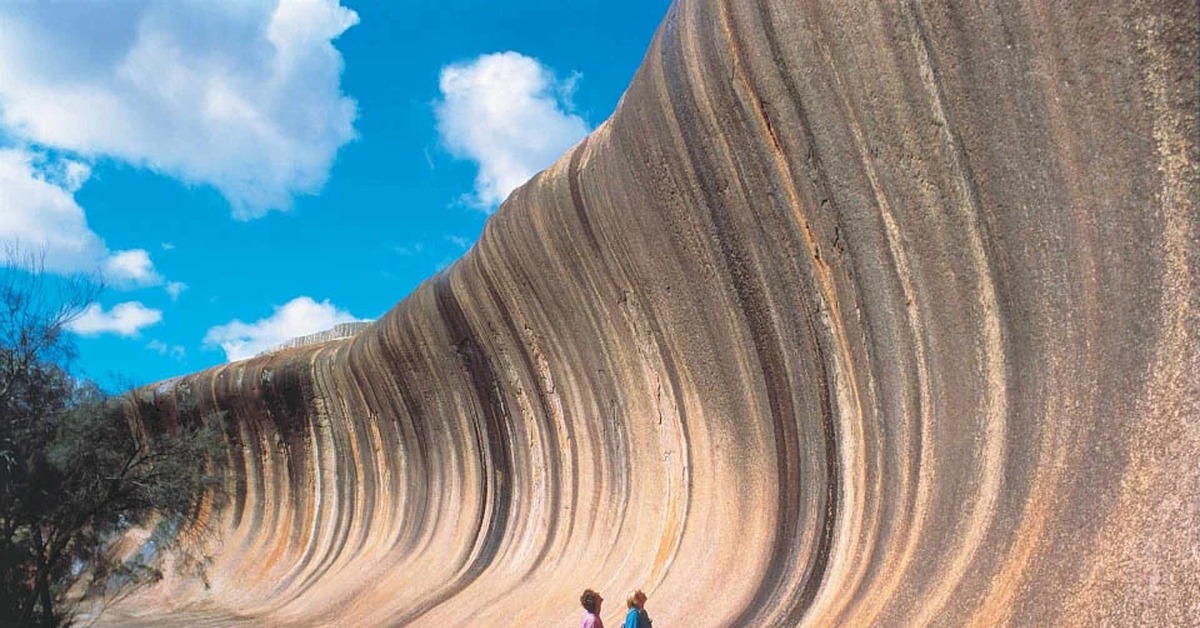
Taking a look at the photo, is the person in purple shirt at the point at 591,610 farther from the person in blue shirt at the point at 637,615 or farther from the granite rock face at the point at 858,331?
the granite rock face at the point at 858,331

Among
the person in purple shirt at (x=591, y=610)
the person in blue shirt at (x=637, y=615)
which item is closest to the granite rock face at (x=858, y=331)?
the person in blue shirt at (x=637, y=615)

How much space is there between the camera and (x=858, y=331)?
18.7 feet

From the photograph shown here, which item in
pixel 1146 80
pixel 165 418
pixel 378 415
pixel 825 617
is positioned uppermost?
pixel 165 418

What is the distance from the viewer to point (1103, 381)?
12.9 feet

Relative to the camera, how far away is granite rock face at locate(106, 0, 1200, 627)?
3.82 meters

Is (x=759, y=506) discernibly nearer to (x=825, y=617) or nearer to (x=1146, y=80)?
(x=825, y=617)

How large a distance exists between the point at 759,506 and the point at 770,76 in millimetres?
2553

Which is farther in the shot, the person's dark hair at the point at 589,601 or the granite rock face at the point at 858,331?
the person's dark hair at the point at 589,601

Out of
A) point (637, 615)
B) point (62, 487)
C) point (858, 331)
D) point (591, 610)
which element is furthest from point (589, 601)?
point (62, 487)


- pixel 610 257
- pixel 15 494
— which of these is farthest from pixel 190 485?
pixel 610 257

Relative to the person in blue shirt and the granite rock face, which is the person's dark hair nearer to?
the person in blue shirt

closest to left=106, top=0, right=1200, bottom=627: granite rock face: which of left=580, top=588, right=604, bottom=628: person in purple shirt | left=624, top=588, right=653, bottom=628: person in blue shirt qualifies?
left=624, top=588, right=653, bottom=628: person in blue shirt

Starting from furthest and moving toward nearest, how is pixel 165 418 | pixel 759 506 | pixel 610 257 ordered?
1. pixel 165 418
2. pixel 610 257
3. pixel 759 506

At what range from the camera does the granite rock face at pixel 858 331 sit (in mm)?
3816
